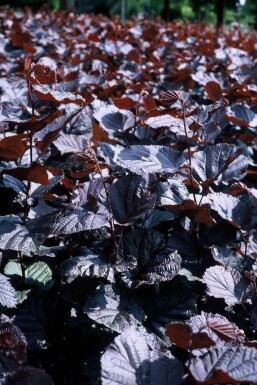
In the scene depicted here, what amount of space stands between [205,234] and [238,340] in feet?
1.73

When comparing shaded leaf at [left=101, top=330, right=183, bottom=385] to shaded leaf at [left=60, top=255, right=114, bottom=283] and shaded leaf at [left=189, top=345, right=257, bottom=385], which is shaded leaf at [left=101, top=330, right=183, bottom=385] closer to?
shaded leaf at [left=189, top=345, right=257, bottom=385]

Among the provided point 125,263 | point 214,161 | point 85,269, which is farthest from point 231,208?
point 85,269

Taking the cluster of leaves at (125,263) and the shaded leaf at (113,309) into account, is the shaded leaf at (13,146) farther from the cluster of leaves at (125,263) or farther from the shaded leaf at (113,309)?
the shaded leaf at (113,309)

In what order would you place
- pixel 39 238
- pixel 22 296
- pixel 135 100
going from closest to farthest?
pixel 39 238, pixel 22 296, pixel 135 100

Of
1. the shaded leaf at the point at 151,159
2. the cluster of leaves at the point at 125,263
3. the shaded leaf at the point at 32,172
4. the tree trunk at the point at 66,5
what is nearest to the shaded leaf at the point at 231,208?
the cluster of leaves at the point at 125,263

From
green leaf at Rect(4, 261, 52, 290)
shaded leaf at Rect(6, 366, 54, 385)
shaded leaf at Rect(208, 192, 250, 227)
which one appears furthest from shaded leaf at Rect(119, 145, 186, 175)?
shaded leaf at Rect(6, 366, 54, 385)

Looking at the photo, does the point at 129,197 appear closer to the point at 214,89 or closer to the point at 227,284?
the point at 227,284

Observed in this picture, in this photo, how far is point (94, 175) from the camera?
1813mm

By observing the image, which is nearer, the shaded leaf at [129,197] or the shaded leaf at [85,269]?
the shaded leaf at [85,269]

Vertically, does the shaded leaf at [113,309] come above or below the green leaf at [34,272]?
above

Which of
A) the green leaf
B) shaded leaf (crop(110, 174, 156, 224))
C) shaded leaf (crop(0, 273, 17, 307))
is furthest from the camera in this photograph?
the green leaf

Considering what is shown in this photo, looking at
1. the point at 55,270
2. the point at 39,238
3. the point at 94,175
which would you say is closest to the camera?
the point at 39,238

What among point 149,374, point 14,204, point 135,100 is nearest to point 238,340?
point 149,374

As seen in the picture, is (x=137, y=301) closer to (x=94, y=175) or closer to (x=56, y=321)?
(x=56, y=321)
